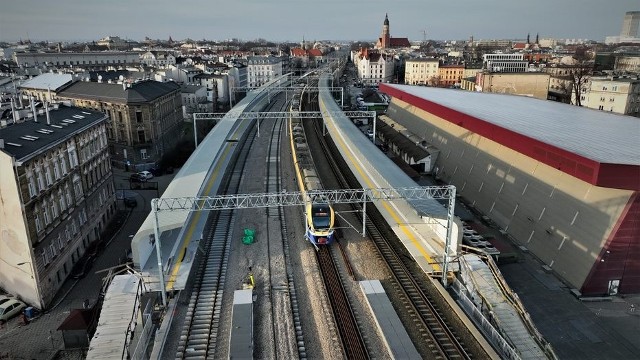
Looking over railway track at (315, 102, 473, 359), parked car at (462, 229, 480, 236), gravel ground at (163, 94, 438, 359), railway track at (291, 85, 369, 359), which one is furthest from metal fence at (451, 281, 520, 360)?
parked car at (462, 229, 480, 236)

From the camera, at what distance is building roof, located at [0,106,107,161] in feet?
74.2

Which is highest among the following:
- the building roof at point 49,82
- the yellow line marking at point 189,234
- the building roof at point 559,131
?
the building roof at point 49,82

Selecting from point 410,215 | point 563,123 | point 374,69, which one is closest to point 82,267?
point 410,215

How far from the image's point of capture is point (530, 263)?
25.8 meters

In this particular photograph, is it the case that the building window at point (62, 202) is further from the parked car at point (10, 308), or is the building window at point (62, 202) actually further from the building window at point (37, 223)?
the parked car at point (10, 308)

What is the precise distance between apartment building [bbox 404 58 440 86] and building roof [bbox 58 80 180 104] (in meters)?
81.0

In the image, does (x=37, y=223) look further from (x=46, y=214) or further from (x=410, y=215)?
(x=410, y=215)

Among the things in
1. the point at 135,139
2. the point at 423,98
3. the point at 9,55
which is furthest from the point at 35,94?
the point at 9,55

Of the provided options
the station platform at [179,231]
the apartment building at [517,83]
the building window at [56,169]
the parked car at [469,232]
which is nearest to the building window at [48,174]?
the building window at [56,169]

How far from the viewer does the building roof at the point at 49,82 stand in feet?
178

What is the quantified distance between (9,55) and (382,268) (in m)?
189

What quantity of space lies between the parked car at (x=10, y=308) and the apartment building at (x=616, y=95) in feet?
227

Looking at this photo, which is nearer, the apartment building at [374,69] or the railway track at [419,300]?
the railway track at [419,300]

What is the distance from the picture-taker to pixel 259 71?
113 meters
